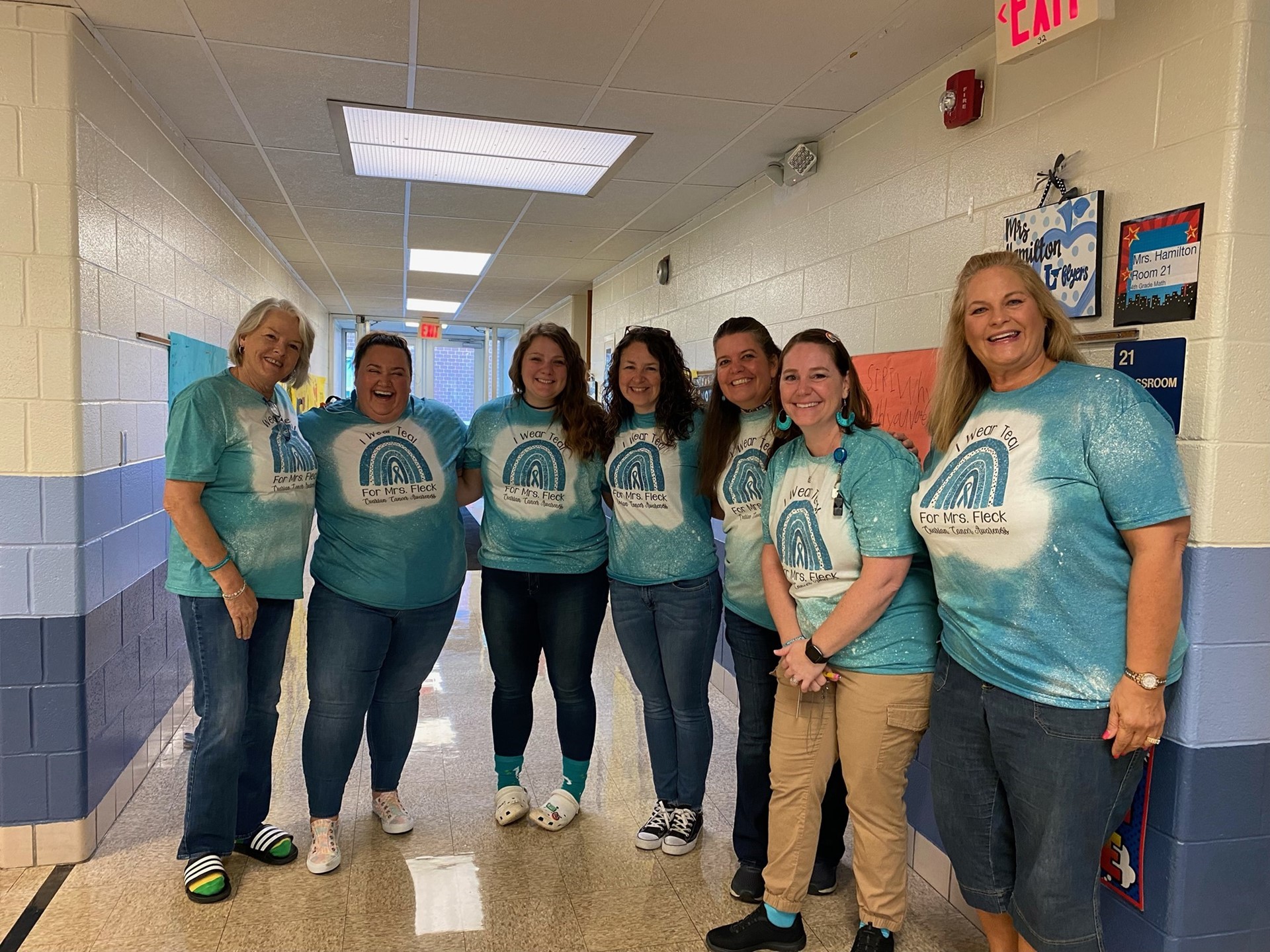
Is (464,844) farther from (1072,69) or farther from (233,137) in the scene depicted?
(233,137)

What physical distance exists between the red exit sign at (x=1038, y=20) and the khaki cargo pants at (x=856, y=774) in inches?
54.3

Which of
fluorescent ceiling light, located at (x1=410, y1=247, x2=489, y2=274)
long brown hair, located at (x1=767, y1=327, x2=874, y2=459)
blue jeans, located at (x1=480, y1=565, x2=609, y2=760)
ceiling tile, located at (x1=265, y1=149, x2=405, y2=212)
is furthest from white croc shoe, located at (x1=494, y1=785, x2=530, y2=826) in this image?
fluorescent ceiling light, located at (x1=410, y1=247, x2=489, y2=274)

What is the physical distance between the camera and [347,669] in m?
2.42

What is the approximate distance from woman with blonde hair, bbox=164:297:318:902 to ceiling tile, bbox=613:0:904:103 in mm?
1312

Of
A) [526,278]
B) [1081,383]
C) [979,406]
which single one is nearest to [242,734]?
[979,406]

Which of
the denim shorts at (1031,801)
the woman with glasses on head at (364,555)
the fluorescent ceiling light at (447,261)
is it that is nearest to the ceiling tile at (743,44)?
the woman with glasses on head at (364,555)

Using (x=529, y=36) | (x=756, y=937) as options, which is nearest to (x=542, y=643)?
(x=756, y=937)

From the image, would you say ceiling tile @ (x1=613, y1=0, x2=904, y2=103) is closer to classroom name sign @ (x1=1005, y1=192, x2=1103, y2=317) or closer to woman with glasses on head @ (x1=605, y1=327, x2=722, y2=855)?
classroom name sign @ (x1=1005, y1=192, x2=1103, y2=317)

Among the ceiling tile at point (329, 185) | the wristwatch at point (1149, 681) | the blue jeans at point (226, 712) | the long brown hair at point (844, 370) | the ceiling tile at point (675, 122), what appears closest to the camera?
the wristwatch at point (1149, 681)

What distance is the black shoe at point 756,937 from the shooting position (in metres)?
2.10

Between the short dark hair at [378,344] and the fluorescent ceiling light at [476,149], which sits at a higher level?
the fluorescent ceiling light at [476,149]

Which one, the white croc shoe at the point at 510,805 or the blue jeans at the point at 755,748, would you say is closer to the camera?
the blue jeans at the point at 755,748

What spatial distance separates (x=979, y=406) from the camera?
1.79m

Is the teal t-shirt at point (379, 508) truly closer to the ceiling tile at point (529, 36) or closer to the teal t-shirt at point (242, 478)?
the teal t-shirt at point (242, 478)
